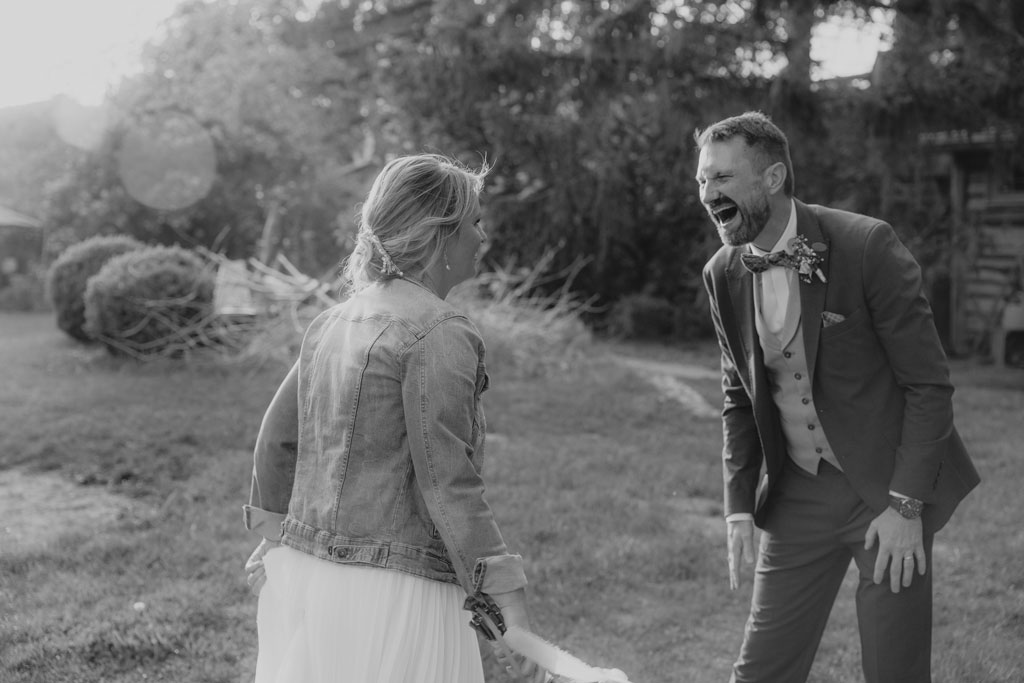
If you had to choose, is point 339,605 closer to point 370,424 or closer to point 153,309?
point 370,424

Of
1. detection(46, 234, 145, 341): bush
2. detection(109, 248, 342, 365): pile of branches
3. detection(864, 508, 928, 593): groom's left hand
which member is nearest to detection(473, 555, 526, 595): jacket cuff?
detection(864, 508, 928, 593): groom's left hand

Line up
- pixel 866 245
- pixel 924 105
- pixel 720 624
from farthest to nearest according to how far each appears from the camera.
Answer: pixel 924 105 < pixel 720 624 < pixel 866 245

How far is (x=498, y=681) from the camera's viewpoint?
372 centimetres

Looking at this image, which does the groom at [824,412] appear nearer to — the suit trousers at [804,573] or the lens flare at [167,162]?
the suit trousers at [804,573]

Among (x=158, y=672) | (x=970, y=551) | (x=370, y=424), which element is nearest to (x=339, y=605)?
(x=370, y=424)

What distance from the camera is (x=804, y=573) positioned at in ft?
9.46

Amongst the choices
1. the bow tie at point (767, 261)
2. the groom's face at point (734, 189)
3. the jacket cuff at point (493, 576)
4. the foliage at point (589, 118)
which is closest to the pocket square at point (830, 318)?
the bow tie at point (767, 261)

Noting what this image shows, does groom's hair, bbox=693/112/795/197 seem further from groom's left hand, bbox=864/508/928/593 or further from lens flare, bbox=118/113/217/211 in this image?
lens flare, bbox=118/113/217/211

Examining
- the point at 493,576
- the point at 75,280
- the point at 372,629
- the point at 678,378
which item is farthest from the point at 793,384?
the point at 75,280

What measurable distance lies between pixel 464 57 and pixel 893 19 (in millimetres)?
5828

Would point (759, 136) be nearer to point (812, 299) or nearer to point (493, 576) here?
point (812, 299)

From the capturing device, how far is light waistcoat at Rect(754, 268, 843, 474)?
279 cm

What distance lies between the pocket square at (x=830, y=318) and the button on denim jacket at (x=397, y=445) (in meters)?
1.09

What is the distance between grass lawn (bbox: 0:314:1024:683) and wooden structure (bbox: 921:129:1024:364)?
4944mm
